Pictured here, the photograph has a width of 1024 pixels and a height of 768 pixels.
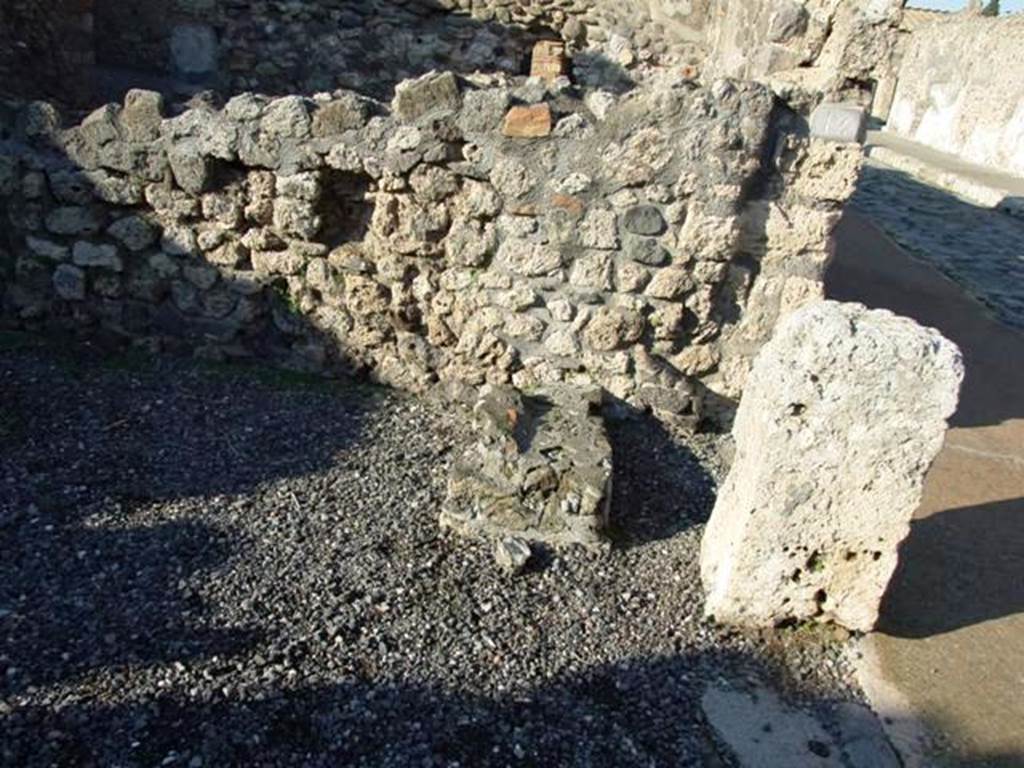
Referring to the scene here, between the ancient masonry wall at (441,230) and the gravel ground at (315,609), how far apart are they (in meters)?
0.54

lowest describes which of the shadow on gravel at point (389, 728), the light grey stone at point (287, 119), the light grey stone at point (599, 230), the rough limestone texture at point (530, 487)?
the shadow on gravel at point (389, 728)

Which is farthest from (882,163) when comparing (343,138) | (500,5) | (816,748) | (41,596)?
(41,596)

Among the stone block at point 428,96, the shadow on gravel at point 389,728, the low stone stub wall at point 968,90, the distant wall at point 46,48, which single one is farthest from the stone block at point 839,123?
the low stone stub wall at point 968,90

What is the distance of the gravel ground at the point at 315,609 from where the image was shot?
258 centimetres

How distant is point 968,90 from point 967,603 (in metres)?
17.1

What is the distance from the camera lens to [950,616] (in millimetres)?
3334

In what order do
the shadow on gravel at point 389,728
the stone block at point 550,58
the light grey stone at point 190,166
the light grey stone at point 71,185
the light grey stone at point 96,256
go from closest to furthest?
1. the shadow on gravel at point 389,728
2. the light grey stone at point 190,166
3. the light grey stone at point 71,185
4. the light grey stone at point 96,256
5. the stone block at point 550,58

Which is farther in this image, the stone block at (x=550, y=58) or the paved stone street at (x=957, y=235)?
the stone block at (x=550, y=58)

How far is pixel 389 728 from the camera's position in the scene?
8.56ft

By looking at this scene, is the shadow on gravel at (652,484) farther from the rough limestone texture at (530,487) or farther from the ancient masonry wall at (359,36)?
the ancient masonry wall at (359,36)

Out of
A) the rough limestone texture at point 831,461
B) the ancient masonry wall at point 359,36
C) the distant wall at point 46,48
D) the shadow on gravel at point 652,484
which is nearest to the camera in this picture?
the rough limestone texture at point 831,461

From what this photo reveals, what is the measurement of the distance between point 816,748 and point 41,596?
9.03 feet

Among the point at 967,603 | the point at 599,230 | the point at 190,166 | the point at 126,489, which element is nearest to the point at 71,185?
the point at 190,166

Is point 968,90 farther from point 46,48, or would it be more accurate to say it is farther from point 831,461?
point 831,461
